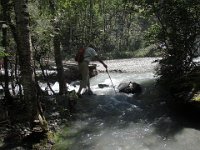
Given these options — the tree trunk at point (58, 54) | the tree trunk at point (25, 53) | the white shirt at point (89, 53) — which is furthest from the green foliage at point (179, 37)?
the tree trunk at point (25, 53)

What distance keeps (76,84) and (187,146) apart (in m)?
12.7

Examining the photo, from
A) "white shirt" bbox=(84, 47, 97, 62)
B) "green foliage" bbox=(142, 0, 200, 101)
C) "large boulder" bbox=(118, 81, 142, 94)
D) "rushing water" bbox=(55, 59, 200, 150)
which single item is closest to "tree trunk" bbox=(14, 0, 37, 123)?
"rushing water" bbox=(55, 59, 200, 150)

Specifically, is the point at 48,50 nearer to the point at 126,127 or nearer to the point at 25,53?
the point at 126,127

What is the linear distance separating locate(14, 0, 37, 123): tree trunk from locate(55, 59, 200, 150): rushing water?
133 centimetres

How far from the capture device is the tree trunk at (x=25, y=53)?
8852 millimetres

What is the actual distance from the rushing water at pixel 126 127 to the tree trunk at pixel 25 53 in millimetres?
1325

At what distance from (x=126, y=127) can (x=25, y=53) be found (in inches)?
162

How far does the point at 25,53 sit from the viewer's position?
8945mm

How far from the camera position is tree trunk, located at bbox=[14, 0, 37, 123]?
29.0 ft

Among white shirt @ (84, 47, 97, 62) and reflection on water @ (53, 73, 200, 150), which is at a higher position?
white shirt @ (84, 47, 97, 62)

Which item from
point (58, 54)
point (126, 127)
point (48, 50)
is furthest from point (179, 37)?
point (126, 127)

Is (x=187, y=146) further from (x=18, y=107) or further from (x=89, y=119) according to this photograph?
(x=18, y=107)

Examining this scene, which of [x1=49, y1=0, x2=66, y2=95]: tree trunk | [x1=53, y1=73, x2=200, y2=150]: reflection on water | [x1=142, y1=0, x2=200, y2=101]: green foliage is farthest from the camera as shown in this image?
[x1=142, y1=0, x2=200, y2=101]: green foliage

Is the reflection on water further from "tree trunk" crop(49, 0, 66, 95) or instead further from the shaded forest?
"tree trunk" crop(49, 0, 66, 95)
